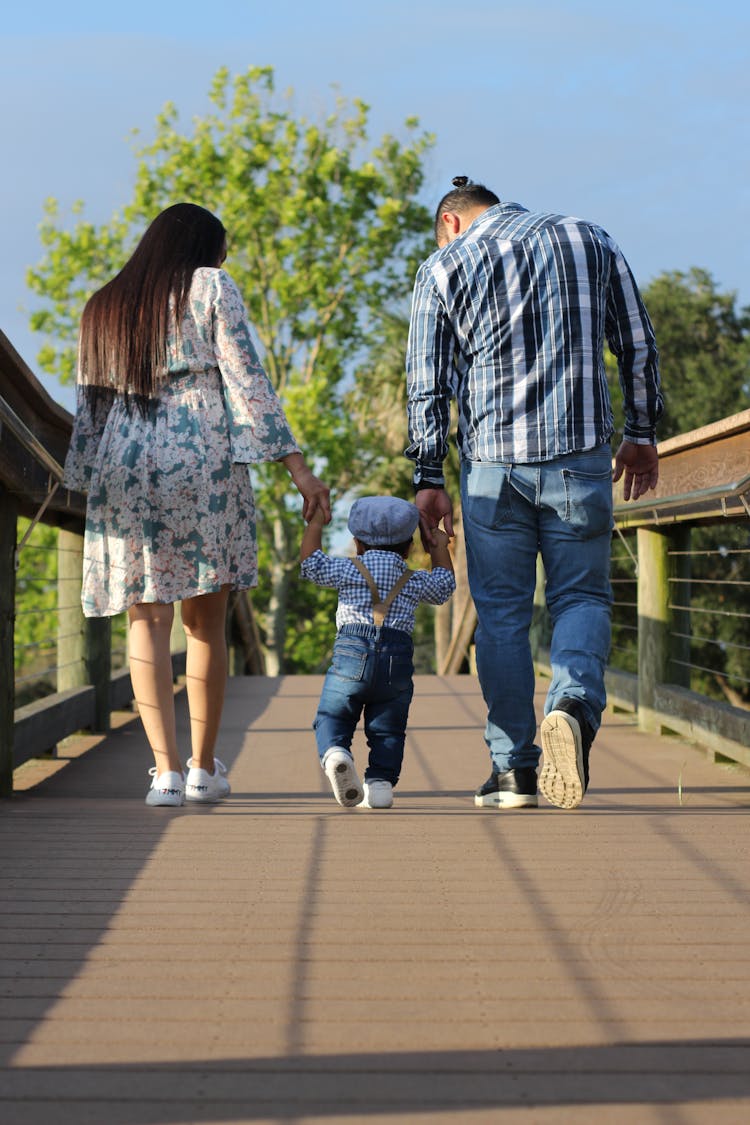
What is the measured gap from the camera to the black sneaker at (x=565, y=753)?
342cm

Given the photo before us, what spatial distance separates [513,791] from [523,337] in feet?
3.76

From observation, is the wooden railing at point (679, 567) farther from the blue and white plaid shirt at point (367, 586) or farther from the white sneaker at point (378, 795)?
the white sneaker at point (378, 795)

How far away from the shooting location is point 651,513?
5.58 meters

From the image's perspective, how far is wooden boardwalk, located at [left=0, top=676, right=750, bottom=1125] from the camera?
5.51ft

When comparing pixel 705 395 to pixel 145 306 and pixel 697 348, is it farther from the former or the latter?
pixel 145 306

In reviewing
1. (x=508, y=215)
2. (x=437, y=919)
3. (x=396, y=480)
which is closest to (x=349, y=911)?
(x=437, y=919)

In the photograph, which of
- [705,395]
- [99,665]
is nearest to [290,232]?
[705,395]

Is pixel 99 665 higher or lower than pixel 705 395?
lower

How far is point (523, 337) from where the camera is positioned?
12.5ft

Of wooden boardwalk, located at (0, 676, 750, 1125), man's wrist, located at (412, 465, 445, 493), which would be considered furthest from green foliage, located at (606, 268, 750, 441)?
wooden boardwalk, located at (0, 676, 750, 1125)

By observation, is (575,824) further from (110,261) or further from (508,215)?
(110,261)

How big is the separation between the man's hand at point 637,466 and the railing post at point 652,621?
1810 millimetres

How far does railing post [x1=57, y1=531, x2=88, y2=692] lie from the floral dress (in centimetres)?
182

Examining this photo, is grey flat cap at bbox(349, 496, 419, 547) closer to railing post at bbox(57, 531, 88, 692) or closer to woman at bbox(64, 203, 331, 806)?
woman at bbox(64, 203, 331, 806)
